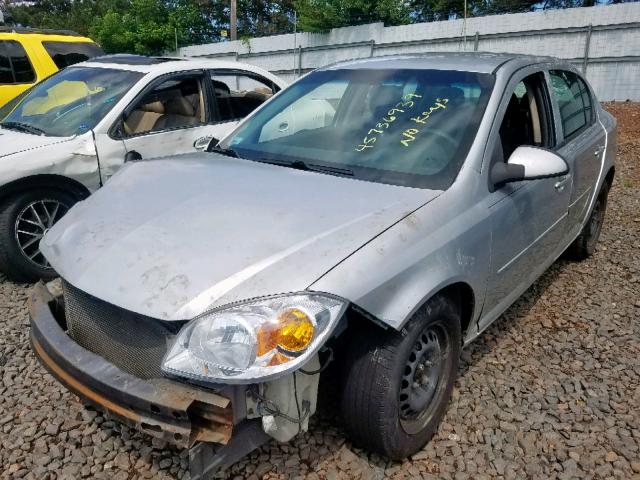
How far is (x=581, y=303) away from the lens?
3.89 m

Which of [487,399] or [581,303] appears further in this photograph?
[581,303]

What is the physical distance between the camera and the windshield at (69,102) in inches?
174

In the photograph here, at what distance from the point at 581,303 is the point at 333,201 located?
8.49 feet

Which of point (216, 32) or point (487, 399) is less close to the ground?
point (216, 32)

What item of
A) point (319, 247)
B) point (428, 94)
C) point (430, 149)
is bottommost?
point (319, 247)

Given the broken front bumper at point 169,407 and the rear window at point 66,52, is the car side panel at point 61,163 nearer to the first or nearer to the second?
the broken front bumper at point 169,407

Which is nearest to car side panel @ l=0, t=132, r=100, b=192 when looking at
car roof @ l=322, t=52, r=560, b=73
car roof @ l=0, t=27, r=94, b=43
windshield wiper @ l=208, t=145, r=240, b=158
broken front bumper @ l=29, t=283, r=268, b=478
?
windshield wiper @ l=208, t=145, r=240, b=158

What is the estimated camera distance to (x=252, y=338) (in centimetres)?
171

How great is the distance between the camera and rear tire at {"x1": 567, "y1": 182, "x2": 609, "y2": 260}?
4.46 m

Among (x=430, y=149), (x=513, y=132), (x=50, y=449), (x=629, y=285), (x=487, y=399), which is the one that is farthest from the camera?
(x=629, y=285)

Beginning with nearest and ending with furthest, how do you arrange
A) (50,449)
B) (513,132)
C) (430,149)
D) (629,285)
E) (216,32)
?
(50,449) → (430,149) → (513,132) → (629,285) → (216,32)

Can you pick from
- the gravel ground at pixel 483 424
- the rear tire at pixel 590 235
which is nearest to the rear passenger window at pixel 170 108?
the gravel ground at pixel 483 424

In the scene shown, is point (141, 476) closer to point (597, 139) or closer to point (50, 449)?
point (50, 449)

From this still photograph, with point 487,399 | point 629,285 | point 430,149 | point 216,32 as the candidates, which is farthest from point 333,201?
point 216,32
